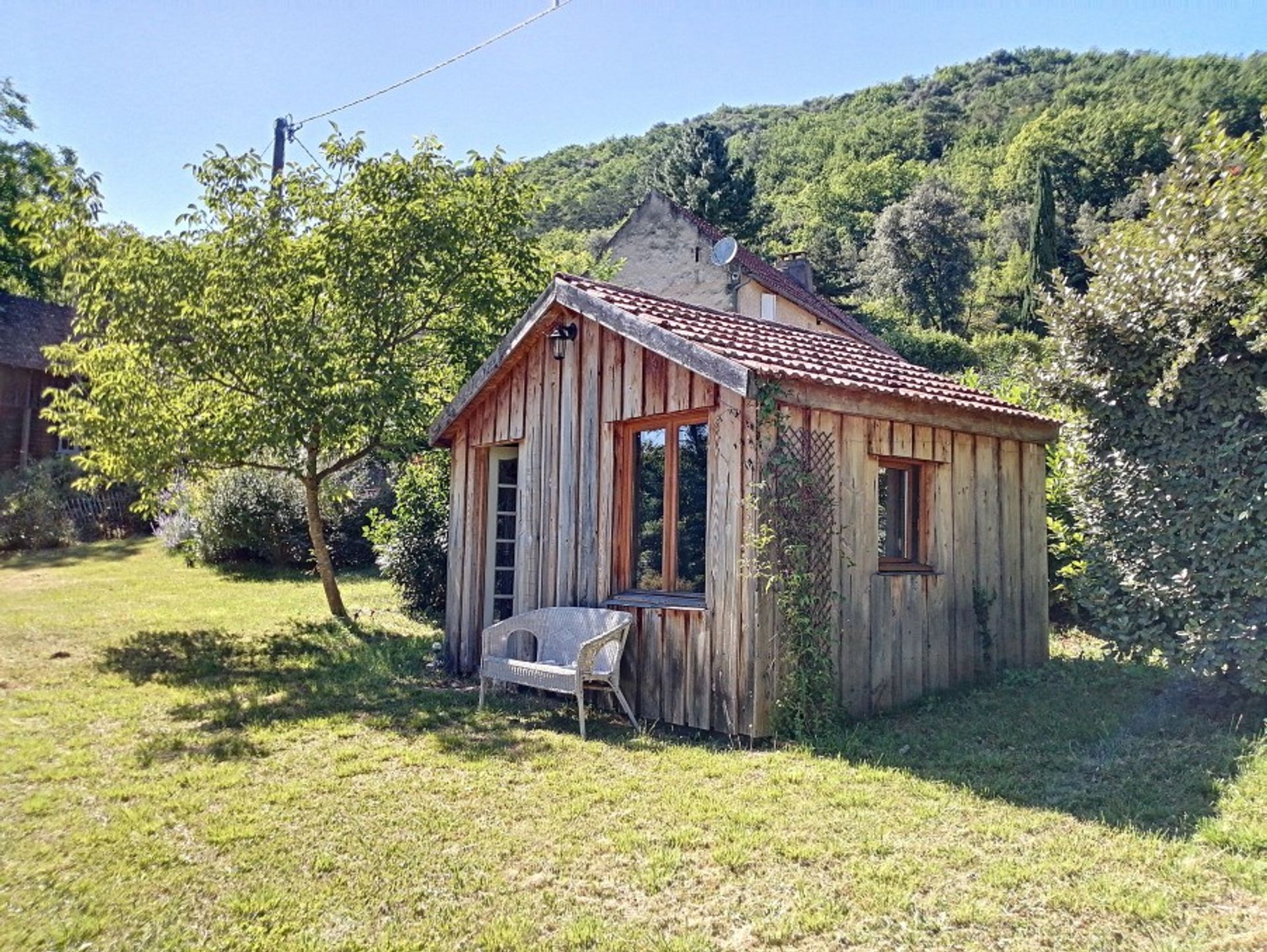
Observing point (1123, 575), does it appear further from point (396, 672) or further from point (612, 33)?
point (612, 33)

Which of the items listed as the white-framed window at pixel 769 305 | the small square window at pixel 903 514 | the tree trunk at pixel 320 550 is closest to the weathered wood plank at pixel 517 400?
the small square window at pixel 903 514

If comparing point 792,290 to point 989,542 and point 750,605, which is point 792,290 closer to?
point 989,542

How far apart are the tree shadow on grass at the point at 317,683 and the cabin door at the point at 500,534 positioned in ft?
3.17

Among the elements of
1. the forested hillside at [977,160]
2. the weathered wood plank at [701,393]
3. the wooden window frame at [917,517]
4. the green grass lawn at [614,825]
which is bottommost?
the green grass lawn at [614,825]

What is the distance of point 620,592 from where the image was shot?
7.41 metres

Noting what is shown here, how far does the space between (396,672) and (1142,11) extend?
10.3 m

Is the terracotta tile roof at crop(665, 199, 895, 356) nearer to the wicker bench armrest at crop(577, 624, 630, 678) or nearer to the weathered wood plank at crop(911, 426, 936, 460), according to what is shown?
the weathered wood plank at crop(911, 426, 936, 460)

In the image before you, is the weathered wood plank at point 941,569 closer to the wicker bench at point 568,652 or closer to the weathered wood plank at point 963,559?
the weathered wood plank at point 963,559

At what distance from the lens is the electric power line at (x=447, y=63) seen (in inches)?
405

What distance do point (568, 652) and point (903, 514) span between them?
10.4 ft

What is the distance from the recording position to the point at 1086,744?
18.9 ft

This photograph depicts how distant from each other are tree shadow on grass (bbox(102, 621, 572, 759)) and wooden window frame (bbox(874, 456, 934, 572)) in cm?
335

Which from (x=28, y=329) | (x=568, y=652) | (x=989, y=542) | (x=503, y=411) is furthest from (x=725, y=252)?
(x=28, y=329)

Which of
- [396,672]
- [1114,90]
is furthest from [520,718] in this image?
[1114,90]
